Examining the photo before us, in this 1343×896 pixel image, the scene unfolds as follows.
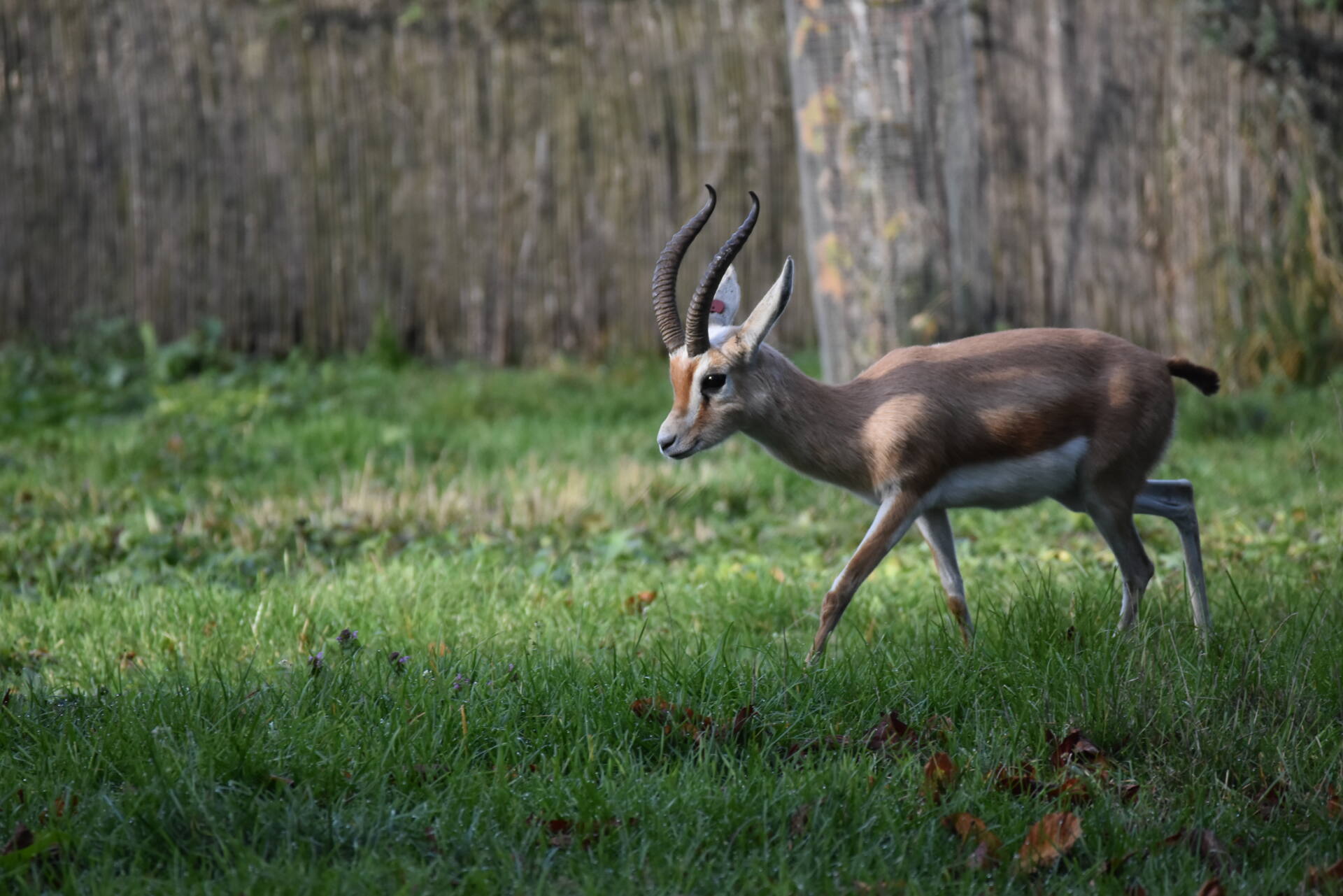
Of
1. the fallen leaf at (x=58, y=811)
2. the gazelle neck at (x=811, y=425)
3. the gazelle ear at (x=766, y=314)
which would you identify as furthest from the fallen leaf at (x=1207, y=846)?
the fallen leaf at (x=58, y=811)

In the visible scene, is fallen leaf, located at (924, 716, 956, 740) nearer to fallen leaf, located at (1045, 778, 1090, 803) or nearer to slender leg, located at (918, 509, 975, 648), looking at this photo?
fallen leaf, located at (1045, 778, 1090, 803)

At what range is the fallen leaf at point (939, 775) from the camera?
9.45ft

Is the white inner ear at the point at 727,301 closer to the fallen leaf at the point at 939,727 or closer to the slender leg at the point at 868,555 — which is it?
the slender leg at the point at 868,555

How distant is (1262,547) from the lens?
17.4 ft

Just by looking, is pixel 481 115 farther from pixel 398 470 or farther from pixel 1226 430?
→ pixel 1226 430

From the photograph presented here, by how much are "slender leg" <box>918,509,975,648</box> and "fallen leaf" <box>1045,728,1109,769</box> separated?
802 mm

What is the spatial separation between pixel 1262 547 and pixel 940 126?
252cm

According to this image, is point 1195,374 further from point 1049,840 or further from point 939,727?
point 1049,840

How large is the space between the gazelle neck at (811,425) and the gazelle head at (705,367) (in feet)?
0.06

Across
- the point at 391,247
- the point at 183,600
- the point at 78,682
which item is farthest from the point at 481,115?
the point at 78,682

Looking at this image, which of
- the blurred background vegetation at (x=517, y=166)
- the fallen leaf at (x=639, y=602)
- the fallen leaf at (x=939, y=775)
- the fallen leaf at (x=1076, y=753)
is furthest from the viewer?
the blurred background vegetation at (x=517, y=166)

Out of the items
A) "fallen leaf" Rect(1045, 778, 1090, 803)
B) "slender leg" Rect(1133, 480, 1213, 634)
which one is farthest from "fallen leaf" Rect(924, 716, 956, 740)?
"slender leg" Rect(1133, 480, 1213, 634)

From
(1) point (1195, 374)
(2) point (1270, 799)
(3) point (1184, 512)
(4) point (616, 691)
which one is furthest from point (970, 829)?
(1) point (1195, 374)

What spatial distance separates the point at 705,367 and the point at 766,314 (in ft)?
0.81
